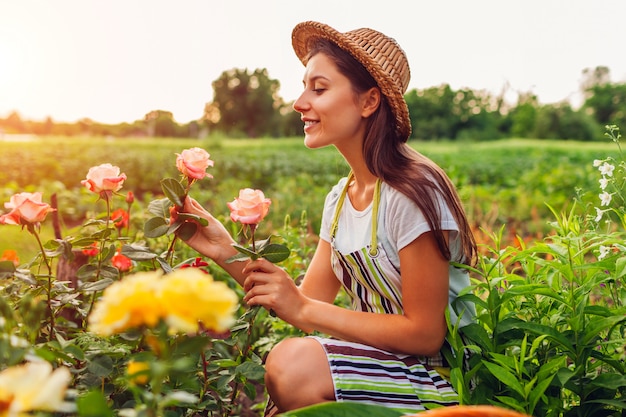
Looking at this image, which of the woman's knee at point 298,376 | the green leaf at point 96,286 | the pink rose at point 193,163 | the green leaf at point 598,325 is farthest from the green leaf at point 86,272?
the green leaf at point 598,325

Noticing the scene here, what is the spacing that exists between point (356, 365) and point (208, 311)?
969 millimetres

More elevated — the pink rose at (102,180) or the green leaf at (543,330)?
the pink rose at (102,180)

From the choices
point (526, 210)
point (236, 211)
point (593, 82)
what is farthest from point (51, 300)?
point (593, 82)

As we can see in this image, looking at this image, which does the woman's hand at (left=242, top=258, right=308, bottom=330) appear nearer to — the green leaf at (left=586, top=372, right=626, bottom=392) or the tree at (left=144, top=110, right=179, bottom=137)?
the green leaf at (left=586, top=372, right=626, bottom=392)

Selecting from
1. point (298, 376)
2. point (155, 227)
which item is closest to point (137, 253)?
point (155, 227)

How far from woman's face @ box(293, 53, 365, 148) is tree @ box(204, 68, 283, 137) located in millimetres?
22353

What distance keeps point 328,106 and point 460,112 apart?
30.7 meters

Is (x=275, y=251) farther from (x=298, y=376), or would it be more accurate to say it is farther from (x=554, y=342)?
(x=554, y=342)

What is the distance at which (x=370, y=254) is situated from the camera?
5.24ft

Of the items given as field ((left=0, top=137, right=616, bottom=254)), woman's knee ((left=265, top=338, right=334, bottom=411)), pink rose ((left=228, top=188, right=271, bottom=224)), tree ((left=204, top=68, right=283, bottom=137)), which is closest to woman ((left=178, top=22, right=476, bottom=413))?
woman's knee ((left=265, top=338, right=334, bottom=411))

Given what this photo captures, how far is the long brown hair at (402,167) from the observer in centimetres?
150

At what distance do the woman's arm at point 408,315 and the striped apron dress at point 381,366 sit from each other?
1.4 inches

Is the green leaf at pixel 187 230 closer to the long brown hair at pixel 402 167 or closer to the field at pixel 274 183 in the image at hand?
the long brown hair at pixel 402 167

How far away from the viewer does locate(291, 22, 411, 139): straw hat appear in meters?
1.60
